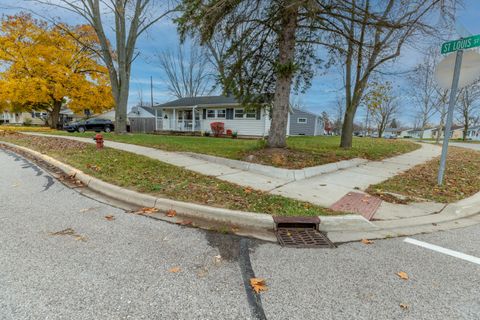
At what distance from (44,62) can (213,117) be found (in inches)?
608

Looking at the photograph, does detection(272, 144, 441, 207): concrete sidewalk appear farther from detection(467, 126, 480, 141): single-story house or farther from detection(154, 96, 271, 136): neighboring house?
detection(467, 126, 480, 141): single-story house

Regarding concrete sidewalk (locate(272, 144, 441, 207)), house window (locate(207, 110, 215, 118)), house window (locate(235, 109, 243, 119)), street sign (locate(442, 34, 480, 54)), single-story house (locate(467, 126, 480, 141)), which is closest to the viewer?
street sign (locate(442, 34, 480, 54))

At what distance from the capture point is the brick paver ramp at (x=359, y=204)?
3957 millimetres

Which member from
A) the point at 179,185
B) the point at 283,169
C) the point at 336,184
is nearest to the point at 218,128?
the point at 283,169

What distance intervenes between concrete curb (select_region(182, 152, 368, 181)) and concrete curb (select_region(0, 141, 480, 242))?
2.39 meters

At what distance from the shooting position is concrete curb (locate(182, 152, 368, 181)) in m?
5.93

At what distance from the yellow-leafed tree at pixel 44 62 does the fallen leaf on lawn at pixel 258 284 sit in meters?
23.0

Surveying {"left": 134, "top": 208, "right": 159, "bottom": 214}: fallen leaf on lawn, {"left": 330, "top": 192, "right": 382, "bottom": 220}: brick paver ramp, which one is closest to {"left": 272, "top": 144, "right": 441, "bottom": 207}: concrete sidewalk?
→ {"left": 330, "top": 192, "right": 382, "bottom": 220}: brick paver ramp

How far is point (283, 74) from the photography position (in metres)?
7.06

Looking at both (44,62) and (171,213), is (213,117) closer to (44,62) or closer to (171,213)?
(44,62)

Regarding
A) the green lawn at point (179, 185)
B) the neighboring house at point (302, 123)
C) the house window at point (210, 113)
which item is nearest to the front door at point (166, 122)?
the house window at point (210, 113)

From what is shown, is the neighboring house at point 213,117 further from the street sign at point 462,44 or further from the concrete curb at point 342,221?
the concrete curb at point 342,221

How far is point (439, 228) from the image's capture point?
11.8 ft

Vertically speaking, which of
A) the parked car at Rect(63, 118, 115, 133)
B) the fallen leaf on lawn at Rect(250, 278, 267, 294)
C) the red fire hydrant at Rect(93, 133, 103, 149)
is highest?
the parked car at Rect(63, 118, 115, 133)
